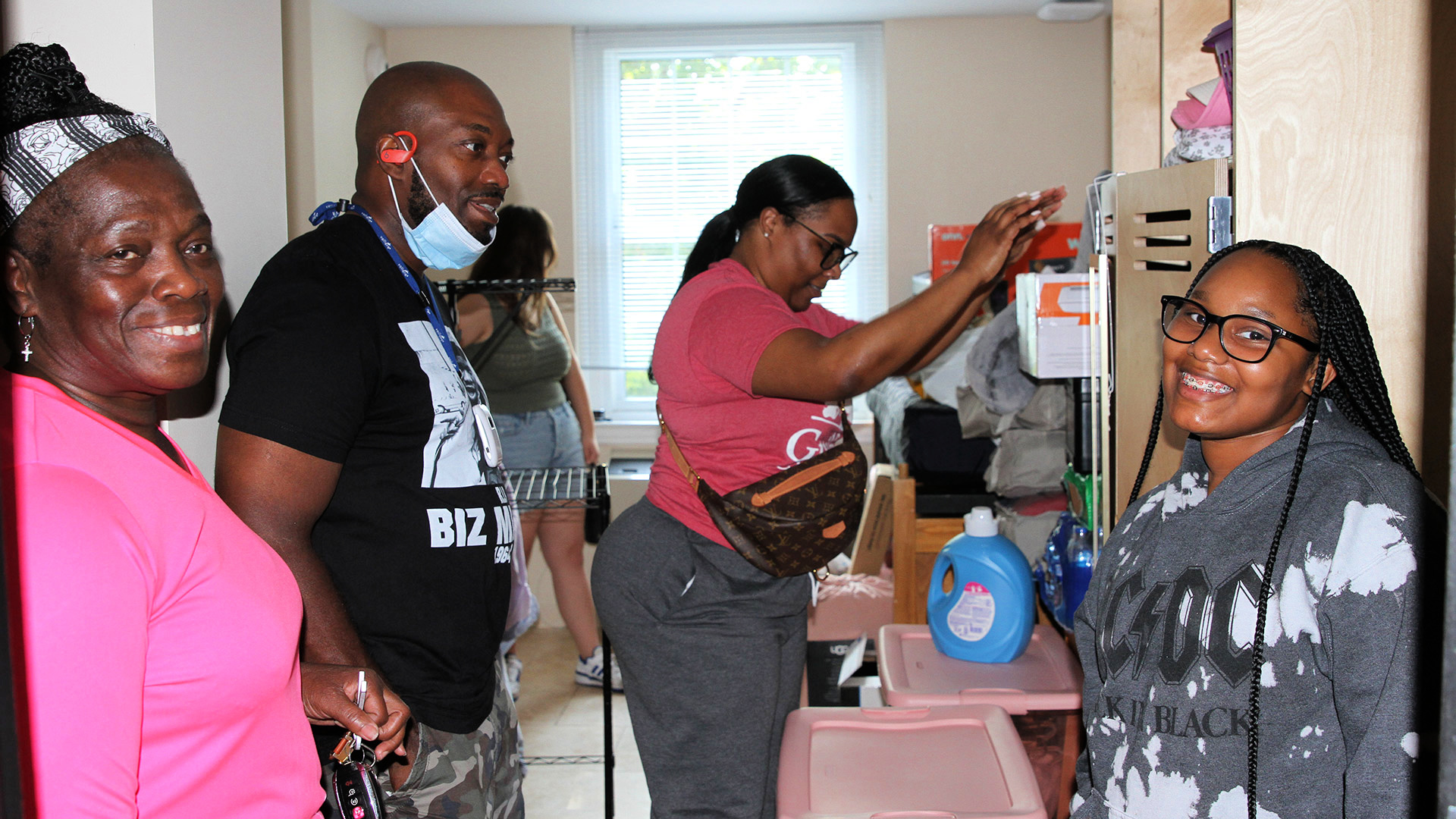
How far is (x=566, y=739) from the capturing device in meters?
3.48

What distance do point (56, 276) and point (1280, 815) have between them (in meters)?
1.23

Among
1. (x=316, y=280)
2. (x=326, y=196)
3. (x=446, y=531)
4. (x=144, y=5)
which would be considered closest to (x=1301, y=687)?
(x=446, y=531)

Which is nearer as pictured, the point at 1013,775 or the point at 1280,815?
the point at 1280,815

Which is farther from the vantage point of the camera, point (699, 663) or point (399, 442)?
point (699, 663)

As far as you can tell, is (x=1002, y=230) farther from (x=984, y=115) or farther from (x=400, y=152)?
(x=984, y=115)

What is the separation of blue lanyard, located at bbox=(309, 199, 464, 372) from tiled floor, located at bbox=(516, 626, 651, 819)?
1.73 metres

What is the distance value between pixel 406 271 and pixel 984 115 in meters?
4.11

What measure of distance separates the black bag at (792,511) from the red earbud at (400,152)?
67 cm

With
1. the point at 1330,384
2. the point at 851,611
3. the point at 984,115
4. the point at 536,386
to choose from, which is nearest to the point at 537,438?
the point at 536,386

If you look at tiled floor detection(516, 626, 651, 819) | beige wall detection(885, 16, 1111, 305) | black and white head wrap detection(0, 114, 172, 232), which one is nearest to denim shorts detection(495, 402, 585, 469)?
tiled floor detection(516, 626, 651, 819)

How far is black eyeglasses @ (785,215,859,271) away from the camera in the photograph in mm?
1768

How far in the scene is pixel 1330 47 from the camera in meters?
1.30

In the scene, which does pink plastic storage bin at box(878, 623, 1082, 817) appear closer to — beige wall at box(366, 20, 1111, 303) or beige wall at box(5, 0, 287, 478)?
beige wall at box(5, 0, 287, 478)

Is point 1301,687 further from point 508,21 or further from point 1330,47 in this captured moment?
point 508,21
